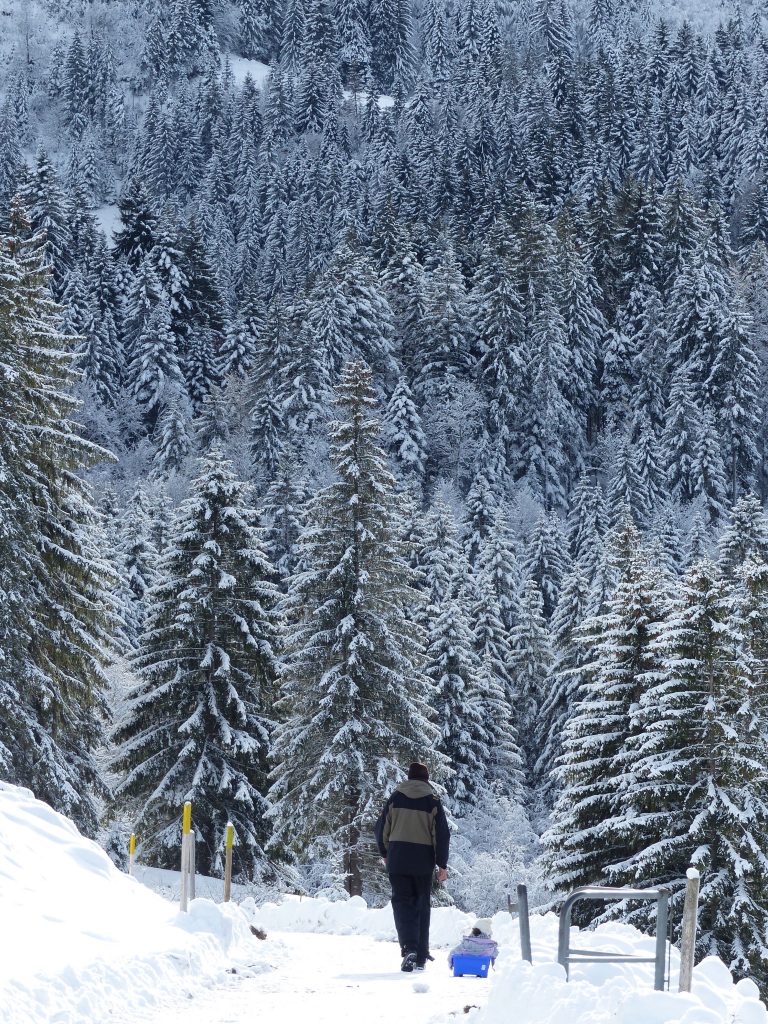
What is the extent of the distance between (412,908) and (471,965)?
0.76 metres

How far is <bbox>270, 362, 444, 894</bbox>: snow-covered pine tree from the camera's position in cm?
2434

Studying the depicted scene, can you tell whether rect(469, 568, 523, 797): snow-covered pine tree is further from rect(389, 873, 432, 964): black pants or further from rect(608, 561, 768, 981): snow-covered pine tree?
rect(389, 873, 432, 964): black pants

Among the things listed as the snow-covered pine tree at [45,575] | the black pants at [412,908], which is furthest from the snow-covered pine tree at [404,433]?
the black pants at [412,908]

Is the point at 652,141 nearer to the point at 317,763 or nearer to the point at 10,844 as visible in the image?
the point at 317,763

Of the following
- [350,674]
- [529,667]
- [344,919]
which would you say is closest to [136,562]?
[529,667]

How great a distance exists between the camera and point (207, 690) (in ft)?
81.3

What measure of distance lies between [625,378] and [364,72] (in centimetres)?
10992

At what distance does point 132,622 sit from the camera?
43.4 m

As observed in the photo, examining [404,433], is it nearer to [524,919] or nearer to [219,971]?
[219,971]

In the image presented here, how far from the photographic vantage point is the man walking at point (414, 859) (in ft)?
33.8

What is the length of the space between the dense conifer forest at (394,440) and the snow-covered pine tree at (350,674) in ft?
0.34

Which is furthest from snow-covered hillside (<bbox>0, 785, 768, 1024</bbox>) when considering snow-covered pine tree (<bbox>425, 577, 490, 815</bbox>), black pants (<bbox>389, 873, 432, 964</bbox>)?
snow-covered pine tree (<bbox>425, 577, 490, 815</bbox>)

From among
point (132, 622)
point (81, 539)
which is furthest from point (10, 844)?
point (132, 622)

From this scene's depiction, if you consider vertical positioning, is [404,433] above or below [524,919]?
above
